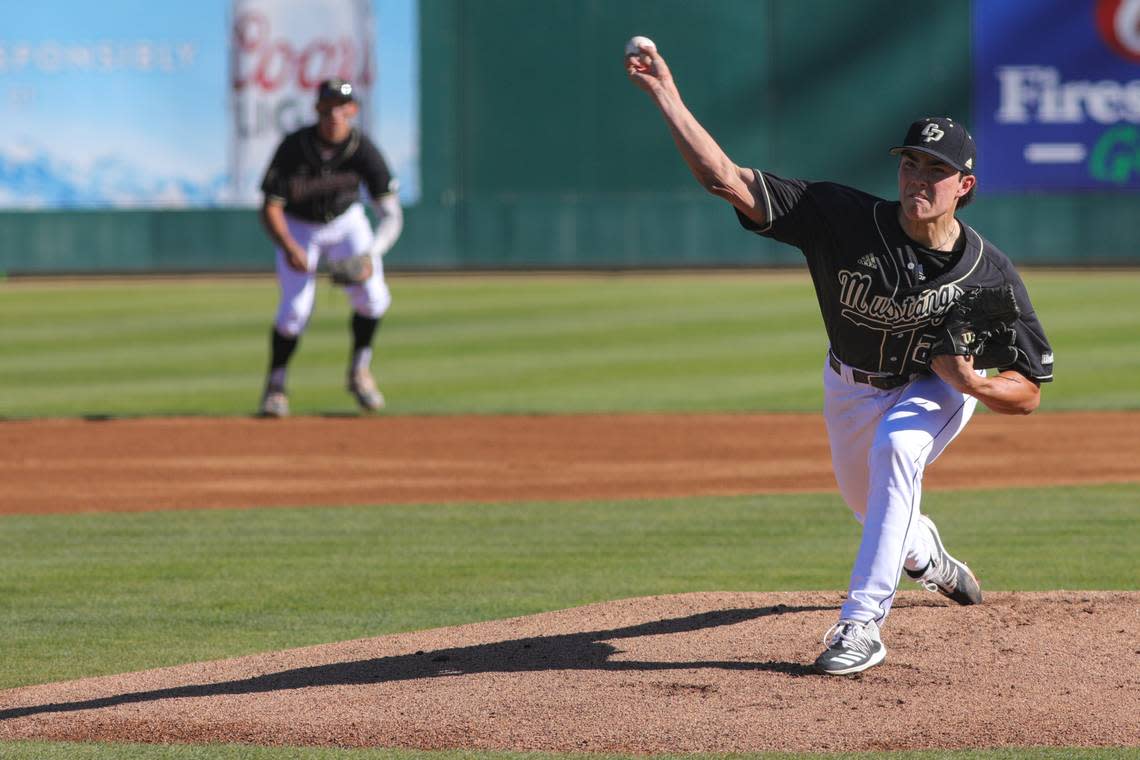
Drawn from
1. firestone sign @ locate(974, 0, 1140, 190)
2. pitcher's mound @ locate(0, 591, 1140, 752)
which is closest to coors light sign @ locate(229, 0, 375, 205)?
firestone sign @ locate(974, 0, 1140, 190)

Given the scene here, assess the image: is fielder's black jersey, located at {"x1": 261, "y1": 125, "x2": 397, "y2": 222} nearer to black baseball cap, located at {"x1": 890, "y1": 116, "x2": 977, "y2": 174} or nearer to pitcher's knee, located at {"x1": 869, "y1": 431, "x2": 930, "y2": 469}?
black baseball cap, located at {"x1": 890, "y1": 116, "x2": 977, "y2": 174}

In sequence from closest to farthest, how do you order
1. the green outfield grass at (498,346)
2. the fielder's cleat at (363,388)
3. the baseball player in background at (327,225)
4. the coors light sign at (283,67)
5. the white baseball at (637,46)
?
1. the white baseball at (637,46)
2. the baseball player in background at (327,225)
3. the fielder's cleat at (363,388)
4. the green outfield grass at (498,346)
5. the coors light sign at (283,67)

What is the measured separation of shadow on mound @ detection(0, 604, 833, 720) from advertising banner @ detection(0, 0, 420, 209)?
19066mm

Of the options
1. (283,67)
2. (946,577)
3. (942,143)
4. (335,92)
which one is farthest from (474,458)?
(283,67)

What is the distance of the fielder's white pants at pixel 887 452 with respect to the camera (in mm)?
4723

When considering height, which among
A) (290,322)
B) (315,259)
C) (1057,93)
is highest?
(1057,93)

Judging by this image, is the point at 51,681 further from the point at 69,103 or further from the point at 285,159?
the point at 69,103

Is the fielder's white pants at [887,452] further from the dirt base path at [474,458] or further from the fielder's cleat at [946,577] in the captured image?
the dirt base path at [474,458]

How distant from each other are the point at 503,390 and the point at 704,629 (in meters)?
7.90

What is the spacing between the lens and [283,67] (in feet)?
78.3

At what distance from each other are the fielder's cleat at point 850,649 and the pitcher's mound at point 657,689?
55 millimetres

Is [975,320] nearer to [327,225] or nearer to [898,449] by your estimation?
[898,449]

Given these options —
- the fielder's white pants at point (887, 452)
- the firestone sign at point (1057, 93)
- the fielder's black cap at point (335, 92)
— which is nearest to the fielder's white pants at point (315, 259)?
the fielder's black cap at point (335, 92)

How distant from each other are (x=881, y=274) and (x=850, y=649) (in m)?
1.06
